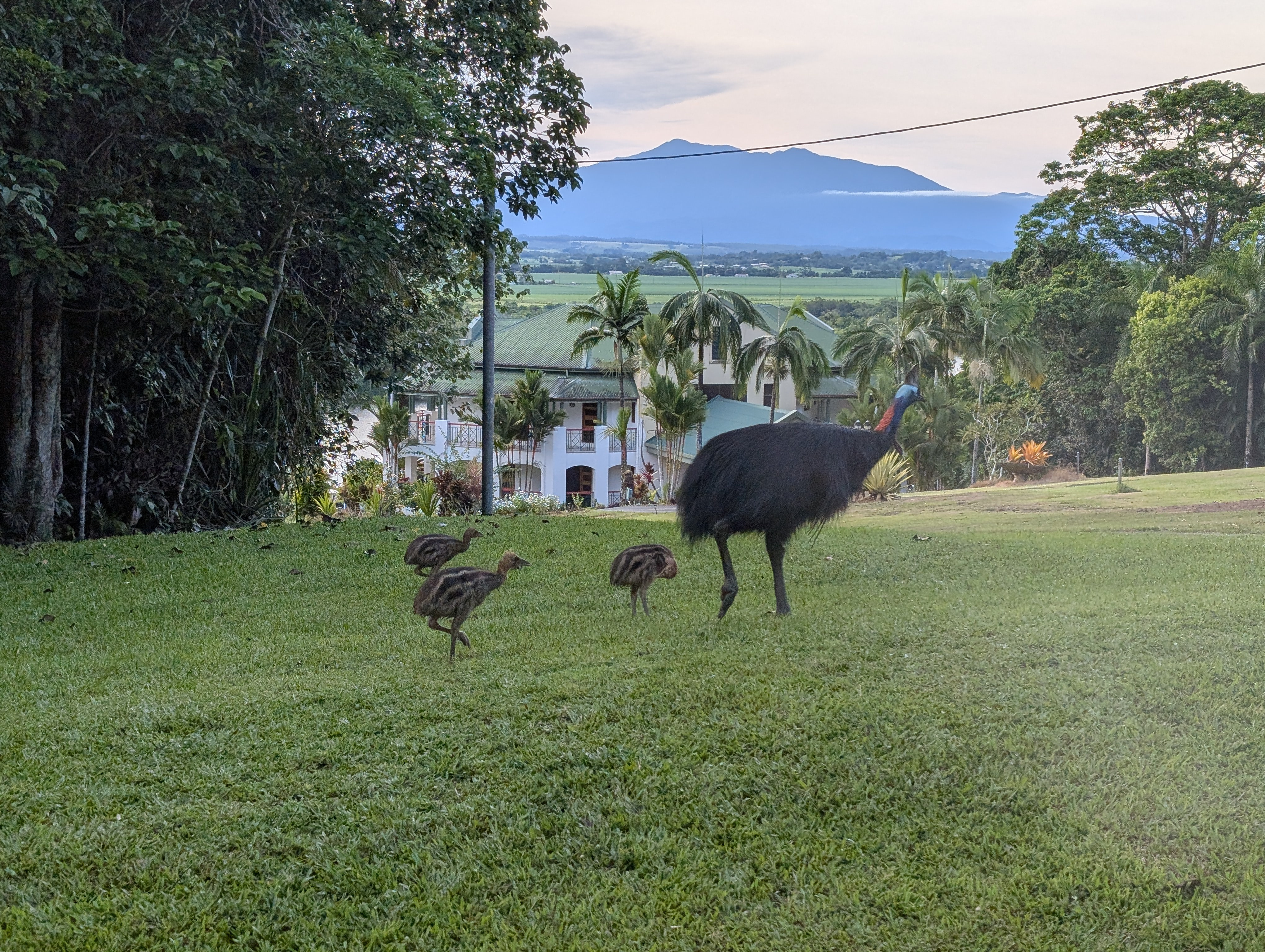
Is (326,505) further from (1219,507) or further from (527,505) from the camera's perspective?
(1219,507)

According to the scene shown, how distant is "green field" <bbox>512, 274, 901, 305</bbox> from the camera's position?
1965 inches

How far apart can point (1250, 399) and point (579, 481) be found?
20.9 meters

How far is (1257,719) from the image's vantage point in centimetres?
488

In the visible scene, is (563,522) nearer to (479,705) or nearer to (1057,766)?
(479,705)

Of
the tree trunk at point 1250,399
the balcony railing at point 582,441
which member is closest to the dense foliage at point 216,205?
the tree trunk at point 1250,399

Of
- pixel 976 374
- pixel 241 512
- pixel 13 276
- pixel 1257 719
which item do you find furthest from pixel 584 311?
pixel 1257 719

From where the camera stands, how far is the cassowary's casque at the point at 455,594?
229 inches

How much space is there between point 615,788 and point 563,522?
8.03 m

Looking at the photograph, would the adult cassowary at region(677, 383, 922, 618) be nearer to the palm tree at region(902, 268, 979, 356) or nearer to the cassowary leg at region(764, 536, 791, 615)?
the cassowary leg at region(764, 536, 791, 615)

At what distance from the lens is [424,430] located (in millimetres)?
37688

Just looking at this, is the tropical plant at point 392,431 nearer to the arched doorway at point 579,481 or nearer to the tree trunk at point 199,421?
the arched doorway at point 579,481

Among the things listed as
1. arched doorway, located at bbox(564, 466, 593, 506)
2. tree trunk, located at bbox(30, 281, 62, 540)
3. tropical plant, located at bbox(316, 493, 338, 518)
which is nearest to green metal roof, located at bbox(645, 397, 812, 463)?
arched doorway, located at bbox(564, 466, 593, 506)

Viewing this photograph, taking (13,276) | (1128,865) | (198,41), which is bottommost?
(1128,865)

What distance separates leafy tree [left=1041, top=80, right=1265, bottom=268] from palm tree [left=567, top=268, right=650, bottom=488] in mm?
15146
